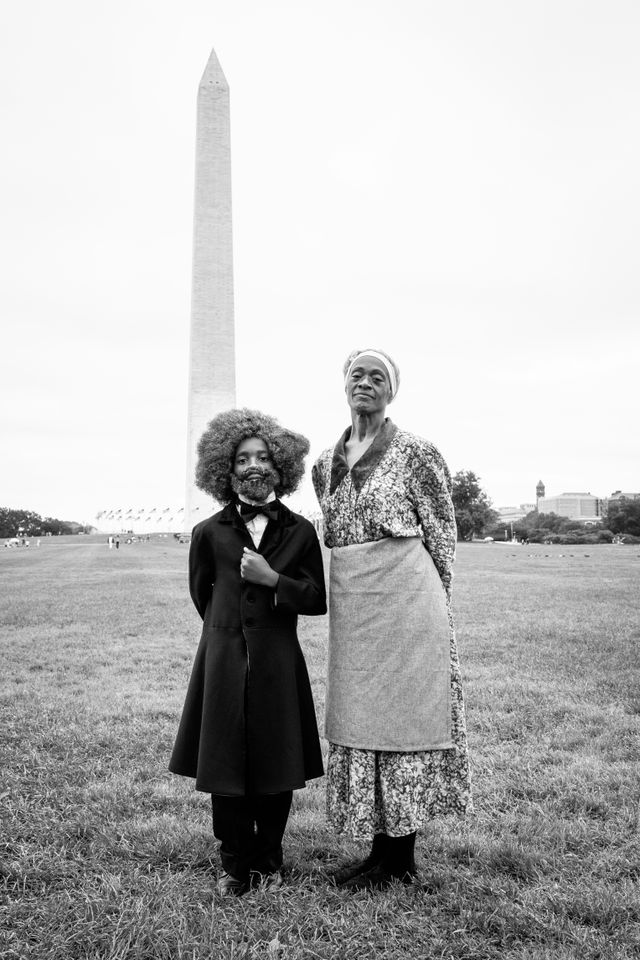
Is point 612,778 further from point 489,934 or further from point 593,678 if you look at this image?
point 593,678

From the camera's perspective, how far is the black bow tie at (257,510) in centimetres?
327

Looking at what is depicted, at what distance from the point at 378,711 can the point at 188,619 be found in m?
9.14

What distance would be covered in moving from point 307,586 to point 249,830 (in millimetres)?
1038

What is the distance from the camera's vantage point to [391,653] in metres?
3.06

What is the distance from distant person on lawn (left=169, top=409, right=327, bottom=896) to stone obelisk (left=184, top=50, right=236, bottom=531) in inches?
1451

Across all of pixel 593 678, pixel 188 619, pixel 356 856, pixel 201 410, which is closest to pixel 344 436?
pixel 356 856

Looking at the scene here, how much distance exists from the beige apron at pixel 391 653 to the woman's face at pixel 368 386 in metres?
0.61

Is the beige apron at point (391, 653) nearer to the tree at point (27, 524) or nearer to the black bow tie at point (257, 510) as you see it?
the black bow tie at point (257, 510)

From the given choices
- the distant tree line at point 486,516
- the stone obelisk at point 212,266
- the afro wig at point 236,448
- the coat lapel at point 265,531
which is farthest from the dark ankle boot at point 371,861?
the distant tree line at point 486,516

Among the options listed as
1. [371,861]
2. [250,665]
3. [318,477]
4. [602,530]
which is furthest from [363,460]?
[602,530]

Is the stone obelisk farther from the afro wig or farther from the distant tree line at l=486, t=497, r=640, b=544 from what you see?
the afro wig

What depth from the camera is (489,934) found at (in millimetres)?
2824

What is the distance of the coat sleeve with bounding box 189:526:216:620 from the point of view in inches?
128

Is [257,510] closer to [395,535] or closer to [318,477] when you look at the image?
[318,477]
